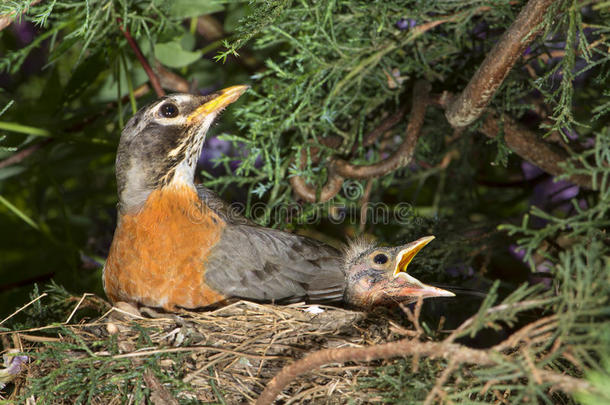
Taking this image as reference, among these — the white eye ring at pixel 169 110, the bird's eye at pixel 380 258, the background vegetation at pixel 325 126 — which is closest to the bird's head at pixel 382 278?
the bird's eye at pixel 380 258

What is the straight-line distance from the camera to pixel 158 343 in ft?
4.80

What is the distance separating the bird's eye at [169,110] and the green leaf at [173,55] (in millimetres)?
405

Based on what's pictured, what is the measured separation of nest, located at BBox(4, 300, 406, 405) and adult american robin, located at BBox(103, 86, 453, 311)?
19 centimetres

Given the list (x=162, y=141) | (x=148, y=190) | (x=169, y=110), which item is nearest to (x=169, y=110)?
(x=169, y=110)

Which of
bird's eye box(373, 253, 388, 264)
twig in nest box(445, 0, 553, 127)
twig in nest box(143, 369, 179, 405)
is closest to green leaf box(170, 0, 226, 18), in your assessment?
twig in nest box(445, 0, 553, 127)

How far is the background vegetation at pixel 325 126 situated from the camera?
1829 mm

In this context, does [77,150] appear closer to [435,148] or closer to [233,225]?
[233,225]

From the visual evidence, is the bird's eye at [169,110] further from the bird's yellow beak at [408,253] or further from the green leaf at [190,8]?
the bird's yellow beak at [408,253]

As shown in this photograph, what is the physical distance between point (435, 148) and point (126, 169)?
1219 mm

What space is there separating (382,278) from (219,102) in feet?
2.71

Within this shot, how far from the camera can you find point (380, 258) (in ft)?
6.48

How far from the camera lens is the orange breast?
1.80 meters

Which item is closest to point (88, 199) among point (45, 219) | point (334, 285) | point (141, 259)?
point (45, 219)

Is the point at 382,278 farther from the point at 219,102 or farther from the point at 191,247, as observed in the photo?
the point at 219,102
